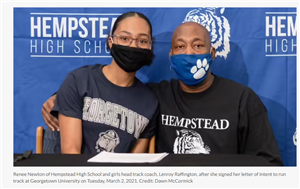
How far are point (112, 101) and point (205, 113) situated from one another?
522mm

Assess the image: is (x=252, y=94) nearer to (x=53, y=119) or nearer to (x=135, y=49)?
(x=135, y=49)

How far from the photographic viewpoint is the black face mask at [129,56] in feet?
5.66

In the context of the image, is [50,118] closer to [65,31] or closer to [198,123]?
[65,31]

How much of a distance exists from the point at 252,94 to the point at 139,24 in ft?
2.43

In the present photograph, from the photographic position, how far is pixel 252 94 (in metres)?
1.81

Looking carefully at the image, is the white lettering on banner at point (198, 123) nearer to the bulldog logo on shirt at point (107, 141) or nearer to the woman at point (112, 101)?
the woman at point (112, 101)

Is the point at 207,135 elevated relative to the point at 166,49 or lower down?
lower down

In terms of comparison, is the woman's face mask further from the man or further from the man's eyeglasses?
the man

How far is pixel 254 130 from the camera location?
5.75 ft

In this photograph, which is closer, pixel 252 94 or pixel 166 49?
pixel 252 94

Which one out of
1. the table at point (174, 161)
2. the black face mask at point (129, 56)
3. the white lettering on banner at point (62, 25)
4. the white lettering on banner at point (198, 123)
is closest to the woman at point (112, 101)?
the black face mask at point (129, 56)

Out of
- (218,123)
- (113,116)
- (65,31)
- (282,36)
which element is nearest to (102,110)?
(113,116)
